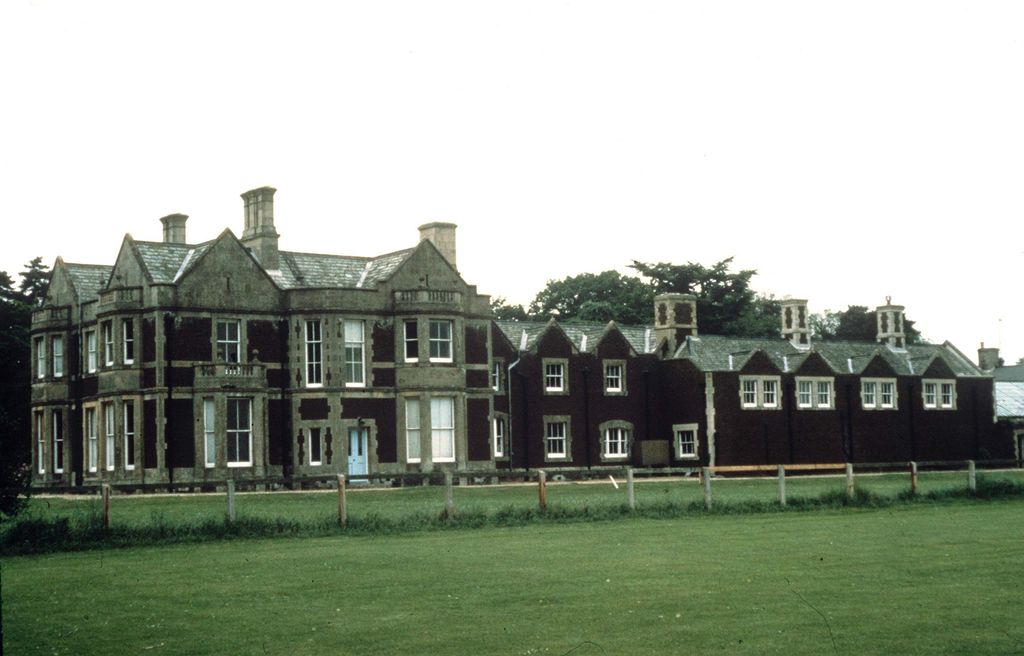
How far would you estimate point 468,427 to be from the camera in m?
56.8

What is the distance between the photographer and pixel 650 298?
96.8 m

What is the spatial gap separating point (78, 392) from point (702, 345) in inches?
1146

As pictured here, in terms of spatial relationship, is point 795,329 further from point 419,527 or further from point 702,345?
point 419,527

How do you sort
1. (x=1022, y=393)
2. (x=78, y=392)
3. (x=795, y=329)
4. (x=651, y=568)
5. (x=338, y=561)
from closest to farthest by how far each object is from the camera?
(x=651, y=568)
(x=338, y=561)
(x=78, y=392)
(x=795, y=329)
(x=1022, y=393)

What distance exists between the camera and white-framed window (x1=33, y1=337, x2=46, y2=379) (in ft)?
187

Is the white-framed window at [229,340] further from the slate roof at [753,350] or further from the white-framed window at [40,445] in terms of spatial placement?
the slate roof at [753,350]

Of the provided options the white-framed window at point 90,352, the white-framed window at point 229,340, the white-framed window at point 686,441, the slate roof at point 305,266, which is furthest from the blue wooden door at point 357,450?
the white-framed window at point 686,441

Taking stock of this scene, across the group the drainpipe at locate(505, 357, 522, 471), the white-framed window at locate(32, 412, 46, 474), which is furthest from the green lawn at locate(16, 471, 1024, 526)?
the white-framed window at locate(32, 412, 46, 474)

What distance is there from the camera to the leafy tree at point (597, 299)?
313 feet

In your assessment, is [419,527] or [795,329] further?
[795,329]

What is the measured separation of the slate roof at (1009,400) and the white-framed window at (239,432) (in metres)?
44.4

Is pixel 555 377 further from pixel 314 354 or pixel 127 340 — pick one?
pixel 127 340

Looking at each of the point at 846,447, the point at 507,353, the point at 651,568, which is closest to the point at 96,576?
the point at 651,568

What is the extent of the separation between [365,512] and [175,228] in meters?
27.9
